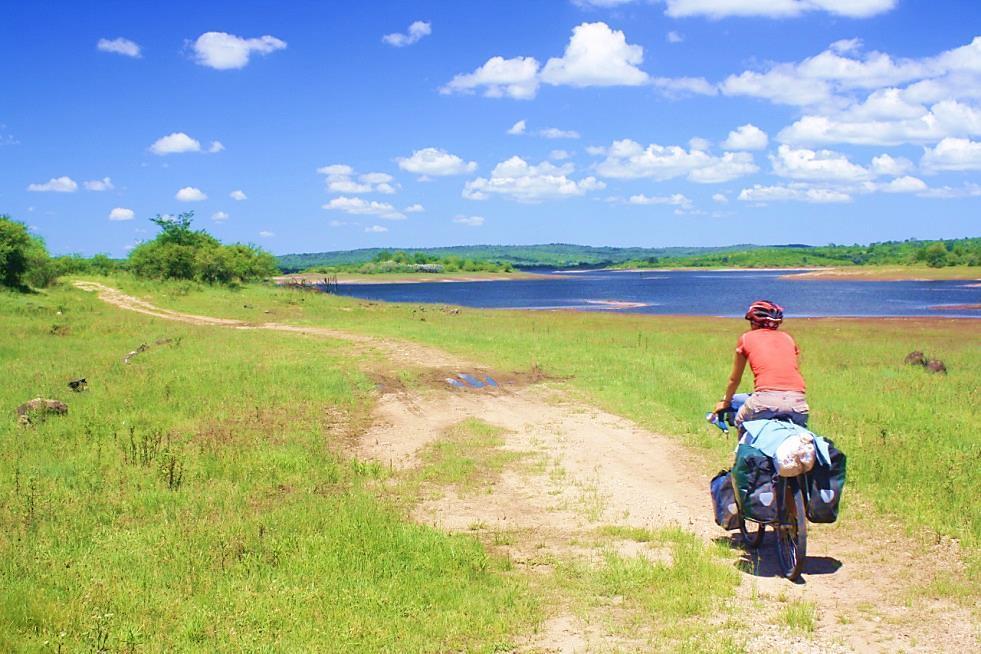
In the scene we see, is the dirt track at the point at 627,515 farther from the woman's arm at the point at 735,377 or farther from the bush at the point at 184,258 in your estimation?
the bush at the point at 184,258

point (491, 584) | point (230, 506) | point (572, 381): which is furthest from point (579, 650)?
point (572, 381)

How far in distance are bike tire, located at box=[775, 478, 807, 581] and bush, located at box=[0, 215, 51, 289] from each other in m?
44.0

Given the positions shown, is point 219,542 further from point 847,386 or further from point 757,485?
point 847,386

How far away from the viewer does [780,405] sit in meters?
7.18

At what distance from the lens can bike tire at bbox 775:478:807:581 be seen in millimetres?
6621

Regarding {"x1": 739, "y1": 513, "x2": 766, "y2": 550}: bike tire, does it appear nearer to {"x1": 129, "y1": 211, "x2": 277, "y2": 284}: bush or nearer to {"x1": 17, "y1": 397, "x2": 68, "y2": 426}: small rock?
{"x1": 17, "y1": 397, "x2": 68, "y2": 426}: small rock

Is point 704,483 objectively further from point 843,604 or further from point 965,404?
point 965,404

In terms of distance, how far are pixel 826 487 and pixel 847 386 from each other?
42.7 ft

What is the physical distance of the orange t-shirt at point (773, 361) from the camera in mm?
7270

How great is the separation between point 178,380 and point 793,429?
14020 mm

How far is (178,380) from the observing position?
56.2 ft

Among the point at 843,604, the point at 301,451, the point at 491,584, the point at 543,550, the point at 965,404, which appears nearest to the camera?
the point at 843,604

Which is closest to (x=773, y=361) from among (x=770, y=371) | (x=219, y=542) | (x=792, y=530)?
(x=770, y=371)

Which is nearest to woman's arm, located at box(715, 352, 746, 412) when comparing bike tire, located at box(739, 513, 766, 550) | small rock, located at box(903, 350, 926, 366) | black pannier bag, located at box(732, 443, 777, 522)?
black pannier bag, located at box(732, 443, 777, 522)
